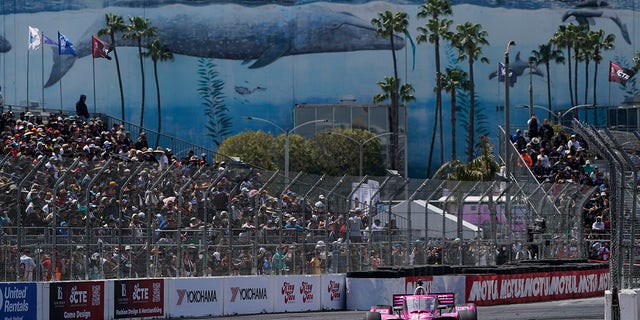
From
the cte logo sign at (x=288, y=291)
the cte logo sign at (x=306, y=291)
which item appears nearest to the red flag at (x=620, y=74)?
the cte logo sign at (x=306, y=291)

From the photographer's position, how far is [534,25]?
4387 inches

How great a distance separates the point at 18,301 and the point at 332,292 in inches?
422

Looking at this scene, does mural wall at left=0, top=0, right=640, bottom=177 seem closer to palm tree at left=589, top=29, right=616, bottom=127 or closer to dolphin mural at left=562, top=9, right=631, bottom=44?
dolphin mural at left=562, top=9, right=631, bottom=44

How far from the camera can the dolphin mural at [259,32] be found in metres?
109

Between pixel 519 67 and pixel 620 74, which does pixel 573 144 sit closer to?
pixel 620 74

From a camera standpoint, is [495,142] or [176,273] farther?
[495,142]

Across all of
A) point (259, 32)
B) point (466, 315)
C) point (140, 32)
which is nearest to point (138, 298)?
point (466, 315)

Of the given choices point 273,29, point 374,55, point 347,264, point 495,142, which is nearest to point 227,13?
point 273,29

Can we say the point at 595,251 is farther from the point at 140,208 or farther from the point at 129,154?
the point at 140,208

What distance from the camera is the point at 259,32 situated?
109438 mm

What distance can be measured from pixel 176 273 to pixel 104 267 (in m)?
2.36

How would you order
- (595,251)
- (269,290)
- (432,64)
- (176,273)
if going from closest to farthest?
1. (176,273)
2. (269,290)
3. (595,251)
4. (432,64)

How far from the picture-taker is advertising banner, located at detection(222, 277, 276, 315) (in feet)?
100

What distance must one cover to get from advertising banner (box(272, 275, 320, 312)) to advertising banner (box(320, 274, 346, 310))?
0.18 metres
